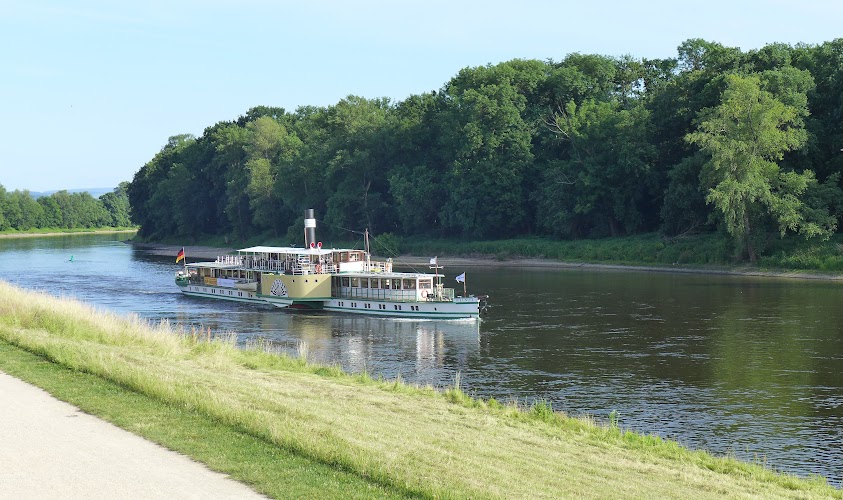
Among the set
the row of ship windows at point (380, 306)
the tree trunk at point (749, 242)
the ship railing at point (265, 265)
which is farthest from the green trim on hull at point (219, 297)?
the tree trunk at point (749, 242)

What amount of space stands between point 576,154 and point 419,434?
302ft

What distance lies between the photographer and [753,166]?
8206 centimetres

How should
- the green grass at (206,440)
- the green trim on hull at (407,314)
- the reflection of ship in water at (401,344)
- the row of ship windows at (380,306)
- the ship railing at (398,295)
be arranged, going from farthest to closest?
the ship railing at (398,295) < the row of ship windows at (380,306) < the green trim on hull at (407,314) < the reflection of ship in water at (401,344) < the green grass at (206,440)

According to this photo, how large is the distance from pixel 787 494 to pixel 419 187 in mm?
103067

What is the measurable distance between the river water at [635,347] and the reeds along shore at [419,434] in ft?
14.8

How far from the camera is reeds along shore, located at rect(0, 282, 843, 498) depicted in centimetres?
1647

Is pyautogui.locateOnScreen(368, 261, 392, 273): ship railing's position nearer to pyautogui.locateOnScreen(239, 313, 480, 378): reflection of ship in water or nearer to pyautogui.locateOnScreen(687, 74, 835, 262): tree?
pyautogui.locateOnScreen(239, 313, 480, 378): reflection of ship in water

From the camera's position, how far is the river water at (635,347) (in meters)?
30.2

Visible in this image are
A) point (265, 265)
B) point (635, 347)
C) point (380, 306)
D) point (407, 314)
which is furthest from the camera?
point (265, 265)

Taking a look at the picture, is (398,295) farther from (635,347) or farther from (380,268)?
(635,347)

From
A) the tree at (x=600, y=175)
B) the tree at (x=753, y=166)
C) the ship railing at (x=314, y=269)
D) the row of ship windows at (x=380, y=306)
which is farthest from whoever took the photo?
the tree at (x=600, y=175)

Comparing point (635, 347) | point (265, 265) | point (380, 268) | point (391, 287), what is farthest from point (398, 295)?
point (635, 347)

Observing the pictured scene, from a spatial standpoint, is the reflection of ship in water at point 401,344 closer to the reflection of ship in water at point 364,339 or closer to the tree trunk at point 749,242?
the reflection of ship in water at point 364,339

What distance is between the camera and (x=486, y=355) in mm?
45375
